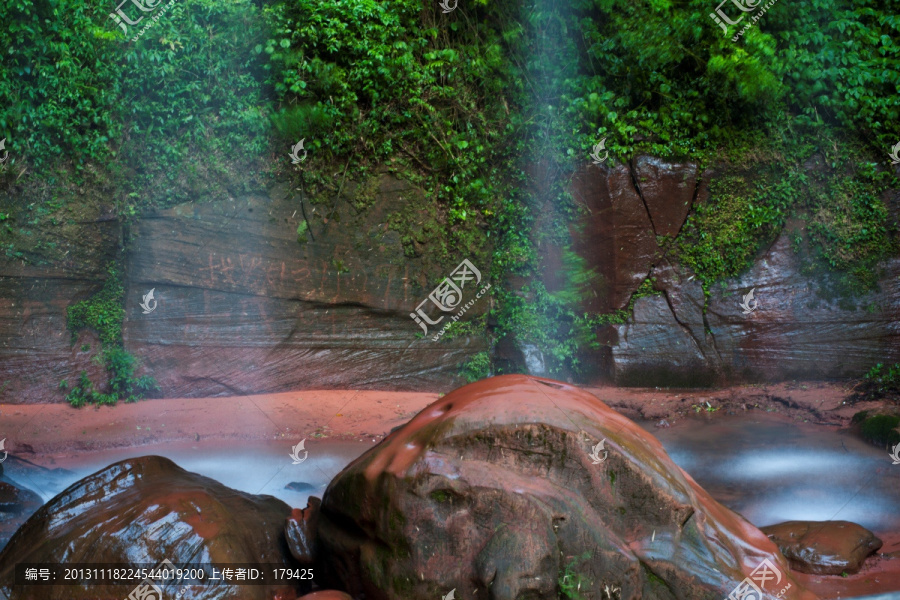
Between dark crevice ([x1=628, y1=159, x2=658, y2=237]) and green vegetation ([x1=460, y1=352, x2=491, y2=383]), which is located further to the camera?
green vegetation ([x1=460, y1=352, x2=491, y2=383])

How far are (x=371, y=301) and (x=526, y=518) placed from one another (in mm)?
4870

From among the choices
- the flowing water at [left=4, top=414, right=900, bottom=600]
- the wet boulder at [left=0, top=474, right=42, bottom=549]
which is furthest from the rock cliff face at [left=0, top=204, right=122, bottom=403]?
the wet boulder at [left=0, top=474, right=42, bottom=549]

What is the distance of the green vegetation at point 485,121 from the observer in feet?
23.2

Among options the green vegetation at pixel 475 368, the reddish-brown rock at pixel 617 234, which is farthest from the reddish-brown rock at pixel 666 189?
the green vegetation at pixel 475 368

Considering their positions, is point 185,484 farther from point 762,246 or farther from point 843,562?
point 762,246

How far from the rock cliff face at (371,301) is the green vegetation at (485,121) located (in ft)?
0.58

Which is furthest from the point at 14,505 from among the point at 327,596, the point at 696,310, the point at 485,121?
the point at 696,310

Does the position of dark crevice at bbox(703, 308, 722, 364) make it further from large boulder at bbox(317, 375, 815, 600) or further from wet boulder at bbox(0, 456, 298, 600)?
wet boulder at bbox(0, 456, 298, 600)

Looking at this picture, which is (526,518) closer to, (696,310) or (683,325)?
(683,325)

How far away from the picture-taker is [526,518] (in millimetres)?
3094

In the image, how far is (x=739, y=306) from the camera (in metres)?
7.62

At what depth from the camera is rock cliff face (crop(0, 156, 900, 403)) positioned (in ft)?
23.6

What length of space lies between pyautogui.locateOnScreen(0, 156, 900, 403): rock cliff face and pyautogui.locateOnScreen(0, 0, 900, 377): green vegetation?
0.58 feet

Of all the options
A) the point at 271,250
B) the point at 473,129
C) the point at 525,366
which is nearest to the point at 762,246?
the point at 525,366
